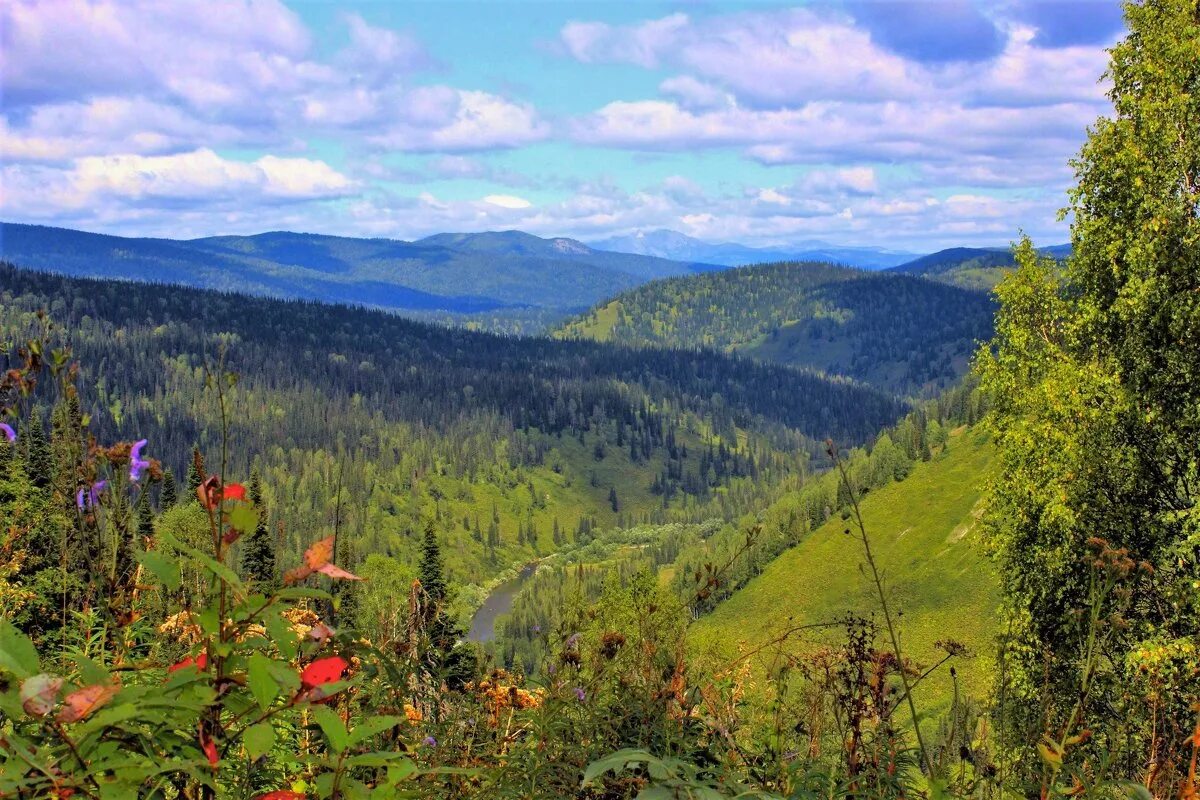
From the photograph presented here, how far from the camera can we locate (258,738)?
1889 mm

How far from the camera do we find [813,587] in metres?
146

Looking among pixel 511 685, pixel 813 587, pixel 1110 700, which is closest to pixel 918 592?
pixel 813 587

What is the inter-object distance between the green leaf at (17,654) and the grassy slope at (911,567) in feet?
382

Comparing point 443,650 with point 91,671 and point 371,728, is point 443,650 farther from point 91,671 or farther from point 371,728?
point 91,671

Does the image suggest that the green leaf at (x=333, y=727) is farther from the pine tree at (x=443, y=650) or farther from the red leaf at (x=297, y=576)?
the pine tree at (x=443, y=650)

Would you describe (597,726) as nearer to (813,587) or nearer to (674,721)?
(674,721)

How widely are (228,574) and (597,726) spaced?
293cm

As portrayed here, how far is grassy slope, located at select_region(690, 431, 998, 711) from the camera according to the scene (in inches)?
4675

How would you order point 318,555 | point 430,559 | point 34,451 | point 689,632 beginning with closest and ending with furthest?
point 318,555, point 689,632, point 34,451, point 430,559

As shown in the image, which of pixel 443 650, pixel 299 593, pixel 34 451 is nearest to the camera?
pixel 299 593

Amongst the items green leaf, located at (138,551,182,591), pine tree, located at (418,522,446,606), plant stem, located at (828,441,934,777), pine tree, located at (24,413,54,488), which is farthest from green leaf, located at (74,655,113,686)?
pine tree, located at (418,522,446,606)

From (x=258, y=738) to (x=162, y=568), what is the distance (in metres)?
0.46

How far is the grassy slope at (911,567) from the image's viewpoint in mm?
118750

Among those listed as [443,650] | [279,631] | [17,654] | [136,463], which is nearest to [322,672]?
[279,631]
